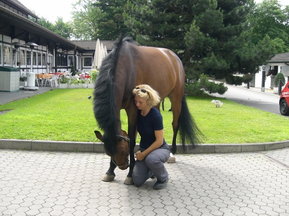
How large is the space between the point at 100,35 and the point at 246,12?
143 ft

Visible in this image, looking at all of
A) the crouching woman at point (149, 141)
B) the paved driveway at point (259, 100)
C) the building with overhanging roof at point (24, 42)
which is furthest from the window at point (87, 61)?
the crouching woman at point (149, 141)

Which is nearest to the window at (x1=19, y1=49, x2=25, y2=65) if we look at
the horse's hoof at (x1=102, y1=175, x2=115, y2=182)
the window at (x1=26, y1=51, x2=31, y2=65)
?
the window at (x1=26, y1=51, x2=31, y2=65)

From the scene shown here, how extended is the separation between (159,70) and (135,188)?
6.79ft

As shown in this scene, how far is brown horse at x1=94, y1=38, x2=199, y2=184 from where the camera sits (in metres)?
4.19

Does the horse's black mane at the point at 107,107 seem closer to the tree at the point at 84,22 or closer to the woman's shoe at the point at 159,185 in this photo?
the woman's shoe at the point at 159,185

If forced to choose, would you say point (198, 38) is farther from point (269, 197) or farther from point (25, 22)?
point (269, 197)

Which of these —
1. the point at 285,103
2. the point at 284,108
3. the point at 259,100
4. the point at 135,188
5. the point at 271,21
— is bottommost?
the point at 135,188

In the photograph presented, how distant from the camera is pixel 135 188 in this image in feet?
15.5

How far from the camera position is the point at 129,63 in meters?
4.91

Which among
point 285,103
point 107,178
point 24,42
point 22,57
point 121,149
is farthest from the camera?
point 24,42

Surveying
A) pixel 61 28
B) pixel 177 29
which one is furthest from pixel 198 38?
pixel 61 28

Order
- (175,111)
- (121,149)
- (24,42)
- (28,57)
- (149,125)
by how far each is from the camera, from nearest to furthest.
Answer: (121,149) < (149,125) < (175,111) < (24,42) < (28,57)

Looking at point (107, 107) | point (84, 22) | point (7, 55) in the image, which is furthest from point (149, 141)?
point (84, 22)

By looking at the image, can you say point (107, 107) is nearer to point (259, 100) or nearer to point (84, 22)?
point (259, 100)
